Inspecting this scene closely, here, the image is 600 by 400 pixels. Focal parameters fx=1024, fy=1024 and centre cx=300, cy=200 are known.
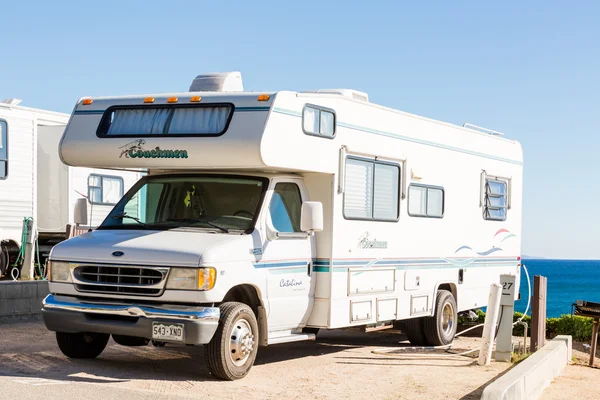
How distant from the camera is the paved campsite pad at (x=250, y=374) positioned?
29.9ft

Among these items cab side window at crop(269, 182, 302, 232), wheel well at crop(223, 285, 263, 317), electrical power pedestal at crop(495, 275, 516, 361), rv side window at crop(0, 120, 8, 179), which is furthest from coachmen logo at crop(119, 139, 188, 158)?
rv side window at crop(0, 120, 8, 179)

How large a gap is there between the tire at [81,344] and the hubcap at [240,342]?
175cm

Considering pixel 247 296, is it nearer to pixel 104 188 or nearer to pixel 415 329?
pixel 415 329

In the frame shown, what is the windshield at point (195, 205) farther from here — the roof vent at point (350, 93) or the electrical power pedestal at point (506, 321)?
the electrical power pedestal at point (506, 321)

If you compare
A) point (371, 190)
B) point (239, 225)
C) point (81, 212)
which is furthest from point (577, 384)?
point (81, 212)

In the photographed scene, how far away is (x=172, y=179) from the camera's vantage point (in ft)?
35.7

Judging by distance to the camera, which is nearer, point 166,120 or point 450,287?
point 166,120

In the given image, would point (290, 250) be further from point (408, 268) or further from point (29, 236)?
point (29, 236)

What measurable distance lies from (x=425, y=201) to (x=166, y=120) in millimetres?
4326

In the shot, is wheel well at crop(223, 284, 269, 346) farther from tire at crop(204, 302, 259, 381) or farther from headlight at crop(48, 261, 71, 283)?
headlight at crop(48, 261, 71, 283)

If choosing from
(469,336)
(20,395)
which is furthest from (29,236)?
(20,395)

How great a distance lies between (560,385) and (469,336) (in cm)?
474

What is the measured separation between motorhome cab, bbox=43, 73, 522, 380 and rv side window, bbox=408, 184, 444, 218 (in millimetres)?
54

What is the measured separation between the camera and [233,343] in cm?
982
